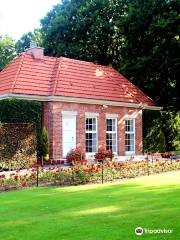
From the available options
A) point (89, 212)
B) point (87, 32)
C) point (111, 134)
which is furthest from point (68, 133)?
point (87, 32)

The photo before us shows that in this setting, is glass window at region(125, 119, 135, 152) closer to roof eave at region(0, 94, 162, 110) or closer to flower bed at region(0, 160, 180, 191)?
roof eave at region(0, 94, 162, 110)

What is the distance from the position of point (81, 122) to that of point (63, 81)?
109 inches

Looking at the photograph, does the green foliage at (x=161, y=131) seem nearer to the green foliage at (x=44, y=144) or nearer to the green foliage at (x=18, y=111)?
the green foliage at (x=44, y=144)

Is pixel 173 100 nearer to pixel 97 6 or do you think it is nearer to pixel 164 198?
pixel 97 6

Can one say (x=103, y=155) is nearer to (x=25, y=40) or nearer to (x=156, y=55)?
(x=156, y=55)

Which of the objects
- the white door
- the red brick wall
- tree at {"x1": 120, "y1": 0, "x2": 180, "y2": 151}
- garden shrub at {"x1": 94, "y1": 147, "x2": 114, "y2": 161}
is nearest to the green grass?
the red brick wall

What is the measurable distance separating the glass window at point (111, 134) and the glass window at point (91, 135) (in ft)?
3.74

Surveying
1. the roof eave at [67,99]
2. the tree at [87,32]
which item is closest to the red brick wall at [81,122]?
the roof eave at [67,99]

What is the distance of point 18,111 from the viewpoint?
75.7 ft

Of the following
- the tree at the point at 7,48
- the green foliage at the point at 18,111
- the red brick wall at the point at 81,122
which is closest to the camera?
the green foliage at the point at 18,111

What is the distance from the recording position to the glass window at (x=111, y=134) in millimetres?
27750

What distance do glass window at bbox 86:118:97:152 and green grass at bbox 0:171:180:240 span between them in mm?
12242

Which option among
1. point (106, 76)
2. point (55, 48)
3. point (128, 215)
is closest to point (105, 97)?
point (106, 76)

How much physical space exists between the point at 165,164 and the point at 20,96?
8.92 metres
